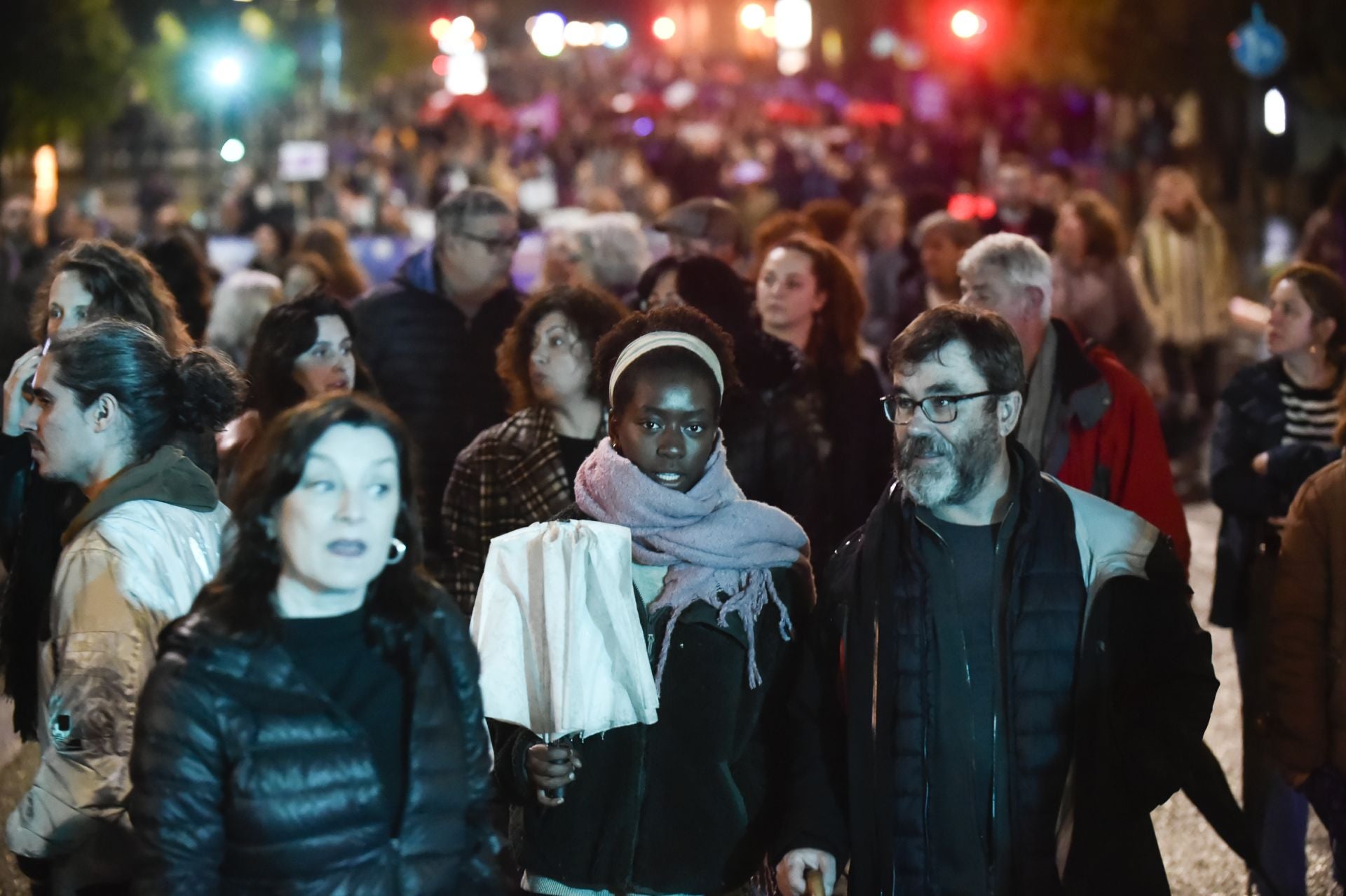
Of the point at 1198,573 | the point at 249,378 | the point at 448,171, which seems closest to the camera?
the point at 249,378

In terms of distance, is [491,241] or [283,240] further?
[283,240]

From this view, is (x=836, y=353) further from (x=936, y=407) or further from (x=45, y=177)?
(x=45, y=177)

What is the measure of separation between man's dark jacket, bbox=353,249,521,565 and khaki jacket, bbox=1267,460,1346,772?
382 cm

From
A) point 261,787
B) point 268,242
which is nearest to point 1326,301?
point 261,787

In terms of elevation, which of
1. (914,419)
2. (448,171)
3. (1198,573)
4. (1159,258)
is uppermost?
(448,171)

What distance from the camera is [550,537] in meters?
4.21

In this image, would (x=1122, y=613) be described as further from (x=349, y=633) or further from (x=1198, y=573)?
(x=1198, y=573)

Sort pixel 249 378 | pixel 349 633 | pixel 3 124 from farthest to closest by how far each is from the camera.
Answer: pixel 3 124 → pixel 249 378 → pixel 349 633

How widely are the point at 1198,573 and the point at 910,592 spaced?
309 inches

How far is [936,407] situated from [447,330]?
451 centimetres

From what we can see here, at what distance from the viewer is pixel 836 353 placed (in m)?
8.12

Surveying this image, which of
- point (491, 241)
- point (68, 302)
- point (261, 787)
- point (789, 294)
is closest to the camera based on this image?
point (261, 787)

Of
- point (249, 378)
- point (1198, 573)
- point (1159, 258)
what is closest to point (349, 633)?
point (249, 378)

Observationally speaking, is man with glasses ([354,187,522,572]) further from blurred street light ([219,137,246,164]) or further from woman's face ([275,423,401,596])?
blurred street light ([219,137,246,164])
